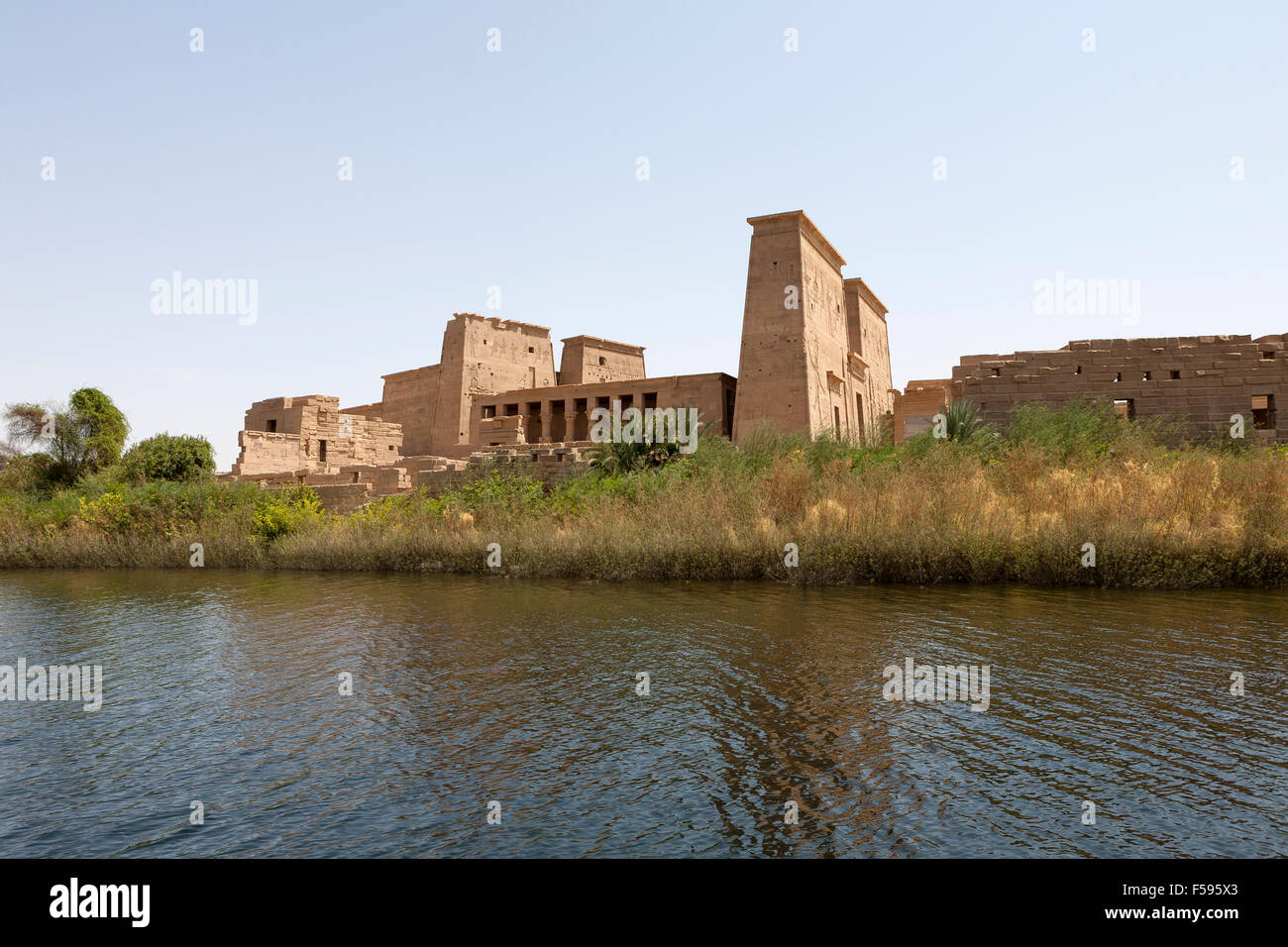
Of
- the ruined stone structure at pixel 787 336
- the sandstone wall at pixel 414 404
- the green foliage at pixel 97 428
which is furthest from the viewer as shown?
the sandstone wall at pixel 414 404

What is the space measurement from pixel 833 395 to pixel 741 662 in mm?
20177

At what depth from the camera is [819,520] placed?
45.9ft

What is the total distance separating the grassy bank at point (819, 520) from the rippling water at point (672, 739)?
1.95 meters

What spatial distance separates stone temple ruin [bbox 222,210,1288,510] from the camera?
19375 mm

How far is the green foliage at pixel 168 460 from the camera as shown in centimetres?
2653

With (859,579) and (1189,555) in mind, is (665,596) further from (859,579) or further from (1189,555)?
(1189,555)

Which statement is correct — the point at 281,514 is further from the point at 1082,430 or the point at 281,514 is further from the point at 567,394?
the point at 1082,430

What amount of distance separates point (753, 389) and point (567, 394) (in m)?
9.51

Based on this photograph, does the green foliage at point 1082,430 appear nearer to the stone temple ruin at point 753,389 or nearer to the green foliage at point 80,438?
the stone temple ruin at point 753,389

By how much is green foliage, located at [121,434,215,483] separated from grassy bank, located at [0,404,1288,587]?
3341 mm

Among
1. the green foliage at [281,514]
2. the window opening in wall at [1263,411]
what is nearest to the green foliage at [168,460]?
the green foliage at [281,514]

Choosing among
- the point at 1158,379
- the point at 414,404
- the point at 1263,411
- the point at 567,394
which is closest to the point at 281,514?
the point at 567,394

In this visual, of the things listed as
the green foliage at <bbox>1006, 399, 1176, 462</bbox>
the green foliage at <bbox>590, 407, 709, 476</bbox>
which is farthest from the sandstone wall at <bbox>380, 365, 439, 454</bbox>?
the green foliage at <bbox>1006, 399, 1176, 462</bbox>

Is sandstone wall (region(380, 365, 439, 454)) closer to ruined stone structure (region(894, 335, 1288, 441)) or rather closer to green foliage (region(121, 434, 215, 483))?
green foliage (region(121, 434, 215, 483))
